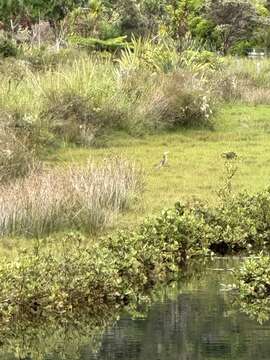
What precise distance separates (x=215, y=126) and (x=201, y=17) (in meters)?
20.9

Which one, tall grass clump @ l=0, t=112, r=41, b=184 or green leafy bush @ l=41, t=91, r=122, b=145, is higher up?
tall grass clump @ l=0, t=112, r=41, b=184

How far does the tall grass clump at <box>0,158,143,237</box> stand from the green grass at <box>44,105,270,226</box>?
1.33ft

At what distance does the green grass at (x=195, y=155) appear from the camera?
1653 centimetres

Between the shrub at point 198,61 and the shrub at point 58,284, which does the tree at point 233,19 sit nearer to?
the shrub at point 198,61

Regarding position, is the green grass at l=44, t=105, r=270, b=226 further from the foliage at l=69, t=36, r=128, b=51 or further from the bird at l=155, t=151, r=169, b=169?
the foliage at l=69, t=36, r=128, b=51

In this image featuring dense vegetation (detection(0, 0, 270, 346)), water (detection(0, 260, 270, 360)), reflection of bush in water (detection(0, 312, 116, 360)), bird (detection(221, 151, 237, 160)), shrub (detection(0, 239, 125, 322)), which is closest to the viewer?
water (detection(0, 260, 270, 360))

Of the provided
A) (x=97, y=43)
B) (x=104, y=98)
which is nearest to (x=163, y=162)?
(x=104, y=98)

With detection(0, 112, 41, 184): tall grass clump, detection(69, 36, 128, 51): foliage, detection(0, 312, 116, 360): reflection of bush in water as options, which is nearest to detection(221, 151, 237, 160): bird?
detection(0, 112, 41, 184): tall grass clump

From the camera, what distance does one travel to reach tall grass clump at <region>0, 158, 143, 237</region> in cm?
1327

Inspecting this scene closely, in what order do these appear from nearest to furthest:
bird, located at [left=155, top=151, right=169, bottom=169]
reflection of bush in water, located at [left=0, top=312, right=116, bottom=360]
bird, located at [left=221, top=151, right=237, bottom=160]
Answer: reflection of bush in water, located at [left=0, top=312, right=116, bottom=360], bird, located at [left=155, top=151, right=169, bottom=169], bird, located at [left=221, top=151, right=237, bottom=160]

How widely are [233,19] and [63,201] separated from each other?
30.3 m

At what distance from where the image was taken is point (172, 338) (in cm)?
973

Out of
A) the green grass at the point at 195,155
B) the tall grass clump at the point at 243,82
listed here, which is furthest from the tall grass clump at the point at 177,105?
the tall grass clump at the point at 243,82

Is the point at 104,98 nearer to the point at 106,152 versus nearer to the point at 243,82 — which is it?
the point at 106,152
